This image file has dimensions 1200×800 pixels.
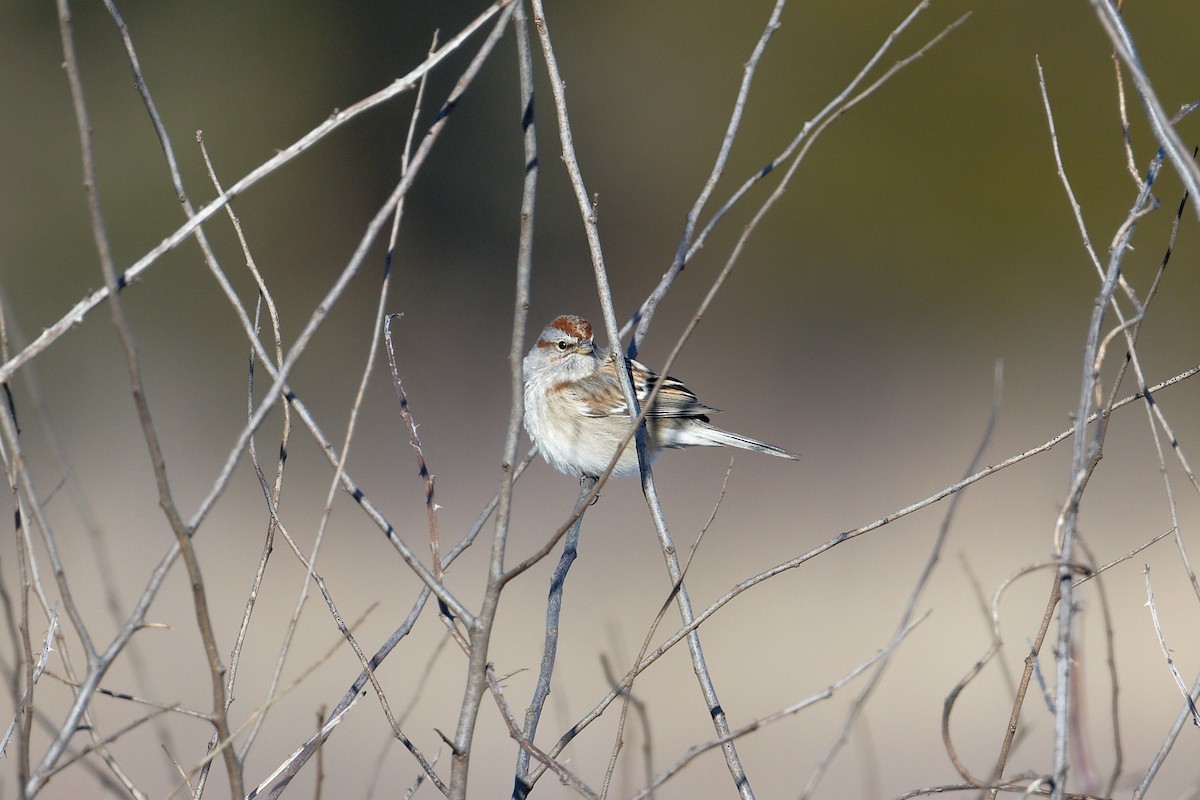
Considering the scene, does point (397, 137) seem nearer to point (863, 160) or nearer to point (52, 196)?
point (52, 196)

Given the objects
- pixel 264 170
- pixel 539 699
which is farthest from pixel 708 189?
pixel 539 699

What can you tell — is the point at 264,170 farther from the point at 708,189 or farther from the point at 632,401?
the point at 632,401

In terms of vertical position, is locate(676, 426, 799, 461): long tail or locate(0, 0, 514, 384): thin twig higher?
locate(676, 426, 799, 461): long tail

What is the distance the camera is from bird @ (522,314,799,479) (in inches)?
188

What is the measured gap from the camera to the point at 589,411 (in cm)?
496

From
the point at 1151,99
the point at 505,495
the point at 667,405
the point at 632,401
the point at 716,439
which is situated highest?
the point at 667,405

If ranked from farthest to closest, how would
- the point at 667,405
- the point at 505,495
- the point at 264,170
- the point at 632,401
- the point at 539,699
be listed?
the point at 667,405, the point at 632,401, the point at 539,699, the point at 505,495, the point at 264,170

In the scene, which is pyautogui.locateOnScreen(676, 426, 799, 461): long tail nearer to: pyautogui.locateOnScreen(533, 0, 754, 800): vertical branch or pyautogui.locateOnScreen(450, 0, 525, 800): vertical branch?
pyautogui.locateOnScreen(533, 0, 754, 800): vertical branch

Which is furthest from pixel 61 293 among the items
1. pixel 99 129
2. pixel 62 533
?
pixel 62 533

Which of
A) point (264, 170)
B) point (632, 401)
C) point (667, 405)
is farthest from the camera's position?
point (667, 405)

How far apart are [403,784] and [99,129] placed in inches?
262

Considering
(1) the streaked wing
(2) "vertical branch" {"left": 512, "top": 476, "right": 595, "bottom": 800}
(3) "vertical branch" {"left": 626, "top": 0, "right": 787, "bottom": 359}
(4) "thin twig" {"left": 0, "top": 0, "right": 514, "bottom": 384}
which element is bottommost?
(2) "vertical branch" {"left": 512, "top": 476, "right": 595, "bottom": 800}

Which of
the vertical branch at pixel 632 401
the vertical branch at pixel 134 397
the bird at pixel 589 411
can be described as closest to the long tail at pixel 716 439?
the bird at pixel 589 411

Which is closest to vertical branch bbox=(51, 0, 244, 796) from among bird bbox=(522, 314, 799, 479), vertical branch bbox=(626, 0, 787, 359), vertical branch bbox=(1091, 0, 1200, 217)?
vertical branch bbox=(626, 0, 787, 359)
